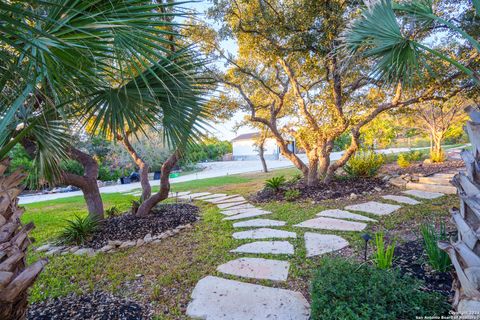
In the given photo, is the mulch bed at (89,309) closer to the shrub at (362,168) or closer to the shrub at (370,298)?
the shrub at (370,298)

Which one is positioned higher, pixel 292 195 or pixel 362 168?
pixel 362 168

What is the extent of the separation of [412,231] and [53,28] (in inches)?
153

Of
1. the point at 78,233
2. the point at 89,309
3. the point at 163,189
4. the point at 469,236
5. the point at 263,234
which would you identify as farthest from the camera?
the point at 163,189

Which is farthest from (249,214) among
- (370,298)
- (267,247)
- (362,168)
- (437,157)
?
(437,157)

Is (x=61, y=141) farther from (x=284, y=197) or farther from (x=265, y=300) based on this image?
(x=284, y=197)

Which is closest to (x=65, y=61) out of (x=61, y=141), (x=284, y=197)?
(x=61, y=141)

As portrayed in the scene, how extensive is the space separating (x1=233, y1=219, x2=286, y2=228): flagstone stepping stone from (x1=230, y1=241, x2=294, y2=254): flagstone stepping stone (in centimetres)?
73

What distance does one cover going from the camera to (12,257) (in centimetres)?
133

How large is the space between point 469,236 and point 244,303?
4.72ft

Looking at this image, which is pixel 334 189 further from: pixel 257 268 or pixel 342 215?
pixel 257 268

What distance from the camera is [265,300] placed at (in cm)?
190

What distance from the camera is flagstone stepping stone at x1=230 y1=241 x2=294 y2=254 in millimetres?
2807

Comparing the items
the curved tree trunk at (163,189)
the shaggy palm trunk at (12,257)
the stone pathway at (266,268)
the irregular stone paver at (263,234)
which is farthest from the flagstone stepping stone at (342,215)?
the shaggy palm trunk at (12,257)

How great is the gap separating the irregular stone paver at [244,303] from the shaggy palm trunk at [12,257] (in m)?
1.01
